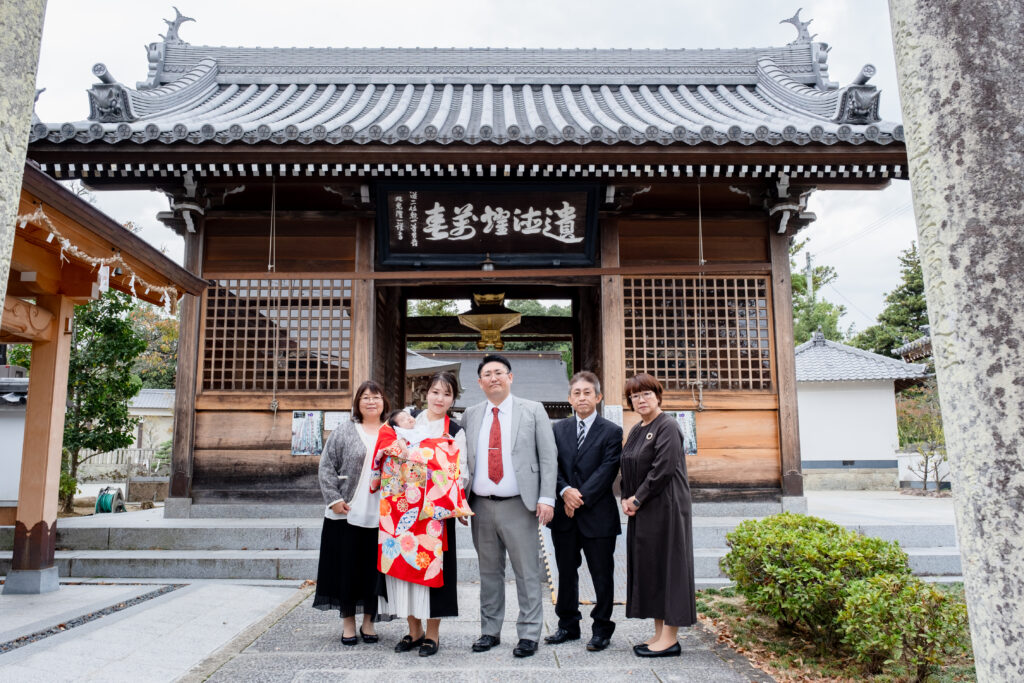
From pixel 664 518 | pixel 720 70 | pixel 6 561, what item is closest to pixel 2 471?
pixel 6 561

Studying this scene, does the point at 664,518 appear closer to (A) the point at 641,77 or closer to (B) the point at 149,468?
(A) the point at 641,77

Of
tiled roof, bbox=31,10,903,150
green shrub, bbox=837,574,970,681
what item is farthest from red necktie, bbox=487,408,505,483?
tiled roof, bbox=31,10,903,150

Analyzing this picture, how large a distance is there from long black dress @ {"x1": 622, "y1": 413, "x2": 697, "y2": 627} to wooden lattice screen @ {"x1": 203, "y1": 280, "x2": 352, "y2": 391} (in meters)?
4.69

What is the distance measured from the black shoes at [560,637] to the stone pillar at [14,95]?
3.76m

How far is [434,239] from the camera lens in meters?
7.91

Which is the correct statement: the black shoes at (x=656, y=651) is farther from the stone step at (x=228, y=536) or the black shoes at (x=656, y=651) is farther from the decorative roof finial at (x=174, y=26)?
the decorative roof finial at (x=174, y=26)

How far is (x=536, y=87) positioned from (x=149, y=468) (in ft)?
60.8

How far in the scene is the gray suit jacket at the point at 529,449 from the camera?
424 centimetres

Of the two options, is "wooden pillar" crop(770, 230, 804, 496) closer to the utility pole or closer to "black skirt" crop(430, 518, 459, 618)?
"black skirt" crop(430, 518, 459, 618)

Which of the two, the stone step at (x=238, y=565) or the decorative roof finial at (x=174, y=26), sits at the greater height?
the decorative roof finial at (x=174, y=26)

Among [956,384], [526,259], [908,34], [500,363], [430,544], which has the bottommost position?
[430,544]

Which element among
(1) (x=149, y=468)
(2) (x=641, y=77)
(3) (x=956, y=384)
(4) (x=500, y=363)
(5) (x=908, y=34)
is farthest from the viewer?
(1) (x=149, y=468)

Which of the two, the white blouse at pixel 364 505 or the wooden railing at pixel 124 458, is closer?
the white blouse at pixel 364 505

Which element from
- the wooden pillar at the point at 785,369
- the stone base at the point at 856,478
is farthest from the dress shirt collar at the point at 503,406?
the stone base at the point at 856,478
